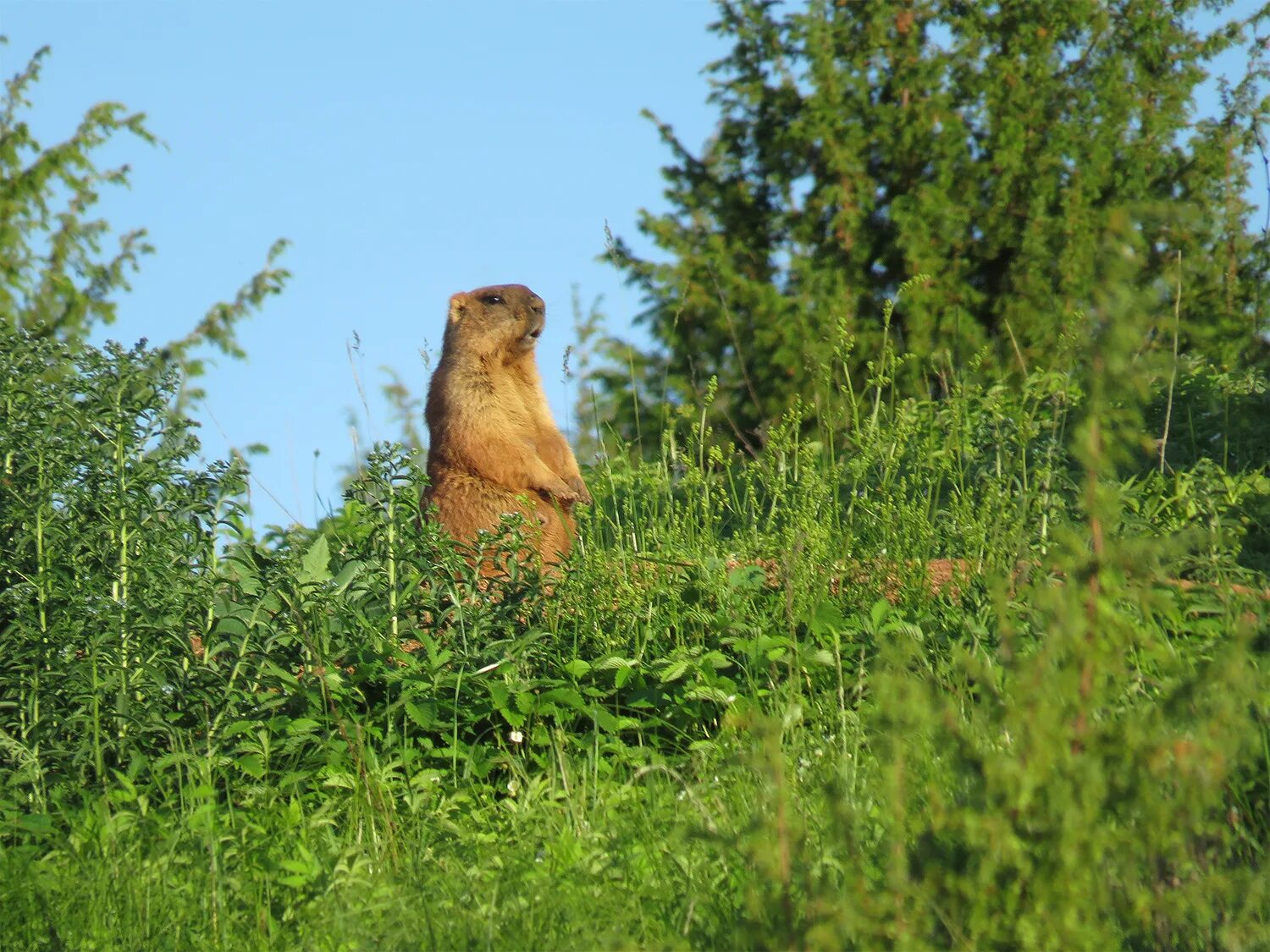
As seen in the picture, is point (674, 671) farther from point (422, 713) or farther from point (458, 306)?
point (458, 306)

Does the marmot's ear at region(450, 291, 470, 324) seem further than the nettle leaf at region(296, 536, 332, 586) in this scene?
Yes

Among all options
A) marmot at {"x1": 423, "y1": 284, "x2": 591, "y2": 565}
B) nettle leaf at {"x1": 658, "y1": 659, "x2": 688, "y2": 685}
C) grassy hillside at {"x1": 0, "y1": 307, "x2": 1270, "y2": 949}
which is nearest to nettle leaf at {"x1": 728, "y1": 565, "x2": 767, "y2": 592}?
grassy hillside at {"x1": 0, "y1": 307, "x2": 1270, "y2": 949}

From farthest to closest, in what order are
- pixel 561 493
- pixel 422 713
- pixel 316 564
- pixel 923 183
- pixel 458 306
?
pixel 923 183 < pixel 458 306 < pixel 561 493 < pixel 316 564 < pixel 422 713

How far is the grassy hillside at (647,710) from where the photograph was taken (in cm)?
208

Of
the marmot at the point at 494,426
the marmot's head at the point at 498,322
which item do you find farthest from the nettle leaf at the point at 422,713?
the marmot's head at the point at 498,322

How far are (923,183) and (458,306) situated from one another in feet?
31.5

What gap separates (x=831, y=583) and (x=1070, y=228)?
38.9ft

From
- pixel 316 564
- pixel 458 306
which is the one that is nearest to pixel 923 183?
pixel 458 306

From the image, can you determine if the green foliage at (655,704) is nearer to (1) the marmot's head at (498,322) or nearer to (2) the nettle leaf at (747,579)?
(2) the nettle leaf at (747,579)

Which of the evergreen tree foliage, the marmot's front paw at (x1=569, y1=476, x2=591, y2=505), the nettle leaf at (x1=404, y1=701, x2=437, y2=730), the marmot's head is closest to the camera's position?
the nettle leaf at (x1=404, y1=701, x2=437, y2=730)

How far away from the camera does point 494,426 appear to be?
7145 millimetres

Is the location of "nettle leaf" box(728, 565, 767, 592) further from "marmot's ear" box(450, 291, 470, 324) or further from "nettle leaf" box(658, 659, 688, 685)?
"marmot's ear" box(450, 291, 470, 324)

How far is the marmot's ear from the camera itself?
306 inches

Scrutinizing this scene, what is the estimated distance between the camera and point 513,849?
3451mm
